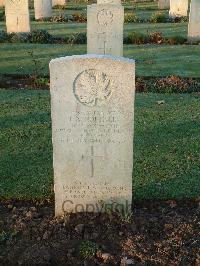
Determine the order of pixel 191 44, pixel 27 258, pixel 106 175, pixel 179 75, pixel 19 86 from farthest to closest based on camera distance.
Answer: pixel 191 44, pixel 179 75, pixel 19 86, pixel 106 175, pixel 27 258

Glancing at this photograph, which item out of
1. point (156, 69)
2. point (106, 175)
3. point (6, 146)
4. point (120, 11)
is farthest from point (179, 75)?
point (106, 175)

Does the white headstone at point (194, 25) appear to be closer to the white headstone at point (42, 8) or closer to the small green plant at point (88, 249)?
the white headstone at point (42, 8)

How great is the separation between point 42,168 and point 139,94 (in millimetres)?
4199

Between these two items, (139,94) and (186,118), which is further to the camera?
(139,94)

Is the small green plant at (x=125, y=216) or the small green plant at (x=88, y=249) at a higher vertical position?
the small green plant at (x=125, y=216)

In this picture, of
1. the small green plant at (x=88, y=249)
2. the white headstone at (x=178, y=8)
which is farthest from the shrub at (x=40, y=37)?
the small green plant at (x=88, y=249)

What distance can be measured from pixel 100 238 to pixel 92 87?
1.54 metres

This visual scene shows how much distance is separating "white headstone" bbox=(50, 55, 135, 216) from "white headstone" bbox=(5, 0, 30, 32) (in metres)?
13.0

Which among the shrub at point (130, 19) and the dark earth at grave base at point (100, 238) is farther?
the shrub at point (130, 19)

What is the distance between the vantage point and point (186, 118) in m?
8.73

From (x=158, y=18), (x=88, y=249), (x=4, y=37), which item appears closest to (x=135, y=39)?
(x=4, y=37)

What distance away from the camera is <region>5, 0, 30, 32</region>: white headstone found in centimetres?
1712

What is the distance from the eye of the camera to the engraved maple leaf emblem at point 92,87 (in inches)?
188

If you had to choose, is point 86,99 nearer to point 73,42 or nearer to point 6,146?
point 6,146
